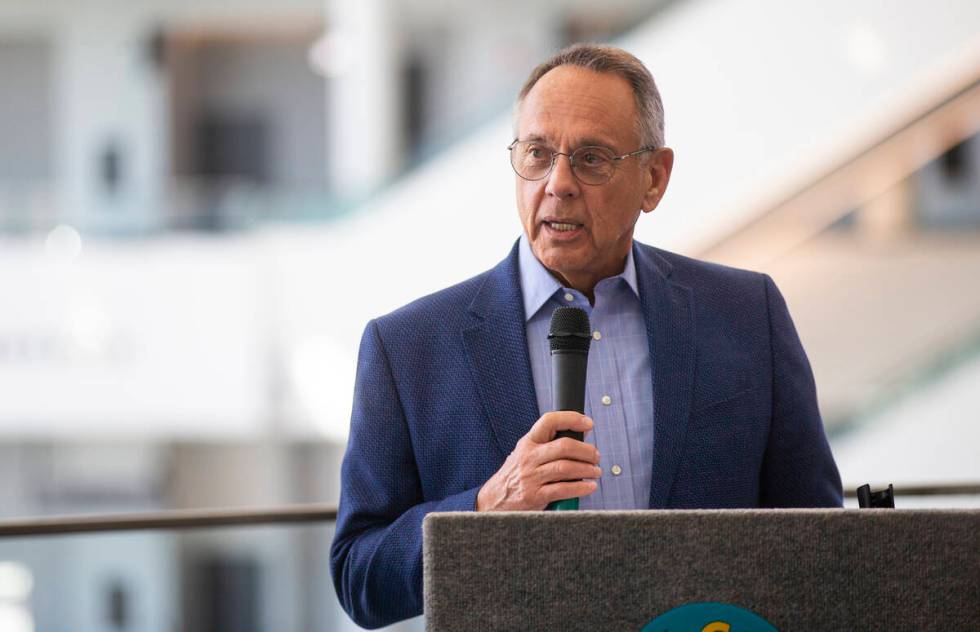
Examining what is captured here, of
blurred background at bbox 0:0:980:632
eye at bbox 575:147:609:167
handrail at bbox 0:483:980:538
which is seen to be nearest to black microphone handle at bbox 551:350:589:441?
eye at bbox 575:147:609:167

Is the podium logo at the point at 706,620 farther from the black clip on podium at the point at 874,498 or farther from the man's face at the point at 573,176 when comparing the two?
the man's face at the point at 573,176

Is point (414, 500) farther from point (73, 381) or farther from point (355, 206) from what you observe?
point (73, 381)

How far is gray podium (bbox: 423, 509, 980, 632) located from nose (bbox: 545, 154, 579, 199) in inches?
21.0

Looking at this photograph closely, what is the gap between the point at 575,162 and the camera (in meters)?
1.45

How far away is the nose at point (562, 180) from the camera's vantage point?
1428 millimetres

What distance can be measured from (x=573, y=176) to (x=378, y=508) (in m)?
0.46

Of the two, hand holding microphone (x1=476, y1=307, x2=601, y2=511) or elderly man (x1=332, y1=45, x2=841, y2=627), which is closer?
hand holding microphone (x1=476, y1=307, x2=601, y2=511)

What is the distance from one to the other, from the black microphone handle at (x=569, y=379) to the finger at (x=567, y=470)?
0.07m

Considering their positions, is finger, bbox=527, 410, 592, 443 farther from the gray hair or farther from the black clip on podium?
the gray hair

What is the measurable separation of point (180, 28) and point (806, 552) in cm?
1352

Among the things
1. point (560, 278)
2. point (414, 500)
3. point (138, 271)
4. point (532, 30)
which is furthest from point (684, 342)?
point (532, 30)

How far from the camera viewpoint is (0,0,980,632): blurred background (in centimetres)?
674

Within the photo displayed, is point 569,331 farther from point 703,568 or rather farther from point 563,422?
point 703,568

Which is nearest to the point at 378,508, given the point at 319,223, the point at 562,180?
the point at 562,180
